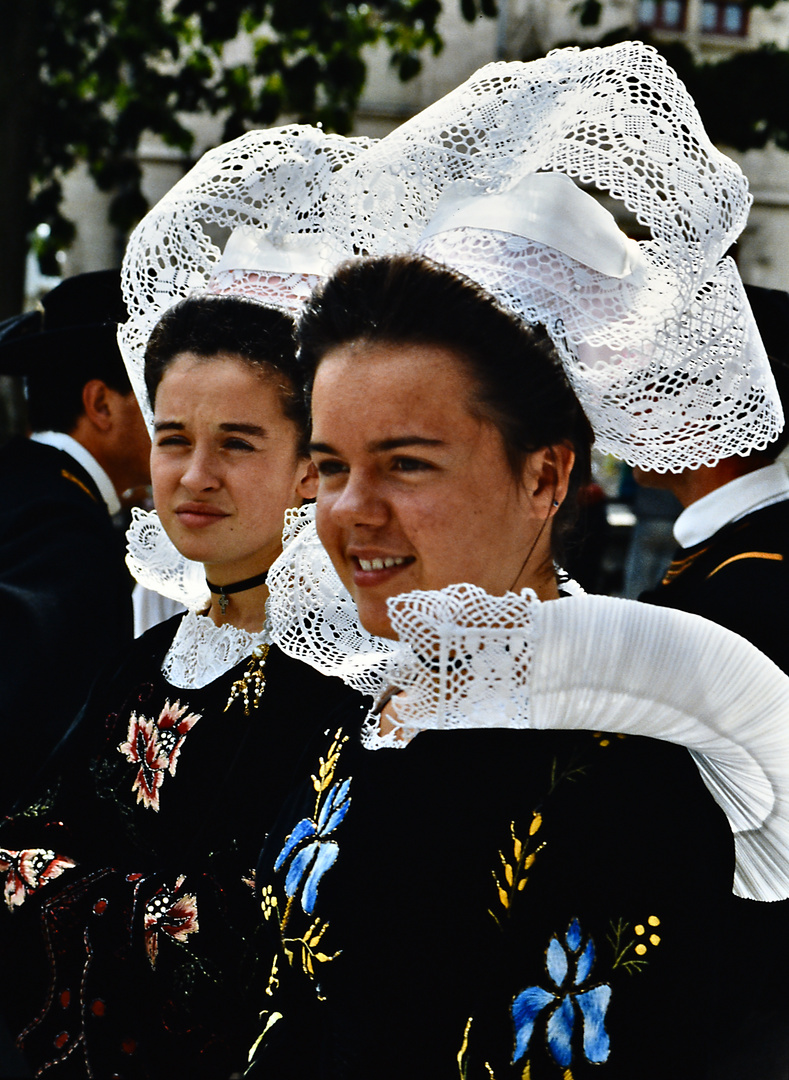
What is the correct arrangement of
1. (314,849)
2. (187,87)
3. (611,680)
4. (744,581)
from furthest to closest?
(187,87) → (744,581) → (314,849) → (611,680)

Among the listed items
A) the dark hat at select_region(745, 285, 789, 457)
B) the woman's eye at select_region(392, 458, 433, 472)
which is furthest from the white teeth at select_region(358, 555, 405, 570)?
the dark hat at select_region(745, 285, 789, 457)

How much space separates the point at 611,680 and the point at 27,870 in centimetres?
133

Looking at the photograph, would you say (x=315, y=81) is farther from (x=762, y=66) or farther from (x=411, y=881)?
(x=411, y=881)

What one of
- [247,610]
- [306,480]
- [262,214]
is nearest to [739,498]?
[306,480]

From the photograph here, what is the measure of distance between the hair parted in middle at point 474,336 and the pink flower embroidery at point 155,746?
863mm

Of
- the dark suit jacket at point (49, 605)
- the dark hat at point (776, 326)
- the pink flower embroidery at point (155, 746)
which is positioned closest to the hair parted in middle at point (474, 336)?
the pink flower embroidery at point (155, 746)

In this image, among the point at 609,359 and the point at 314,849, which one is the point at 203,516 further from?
the point at 609,359

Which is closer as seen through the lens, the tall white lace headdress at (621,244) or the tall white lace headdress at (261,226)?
the tall white lace headdress at (621,244)

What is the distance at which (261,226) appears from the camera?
6.61 ft

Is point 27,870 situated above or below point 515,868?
below

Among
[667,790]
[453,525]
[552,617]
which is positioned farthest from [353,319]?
[667,790]

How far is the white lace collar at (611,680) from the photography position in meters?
1.14

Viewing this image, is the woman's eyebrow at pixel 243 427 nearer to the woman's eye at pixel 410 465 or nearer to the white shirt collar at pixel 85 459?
the woman's eye at pixel 410 465

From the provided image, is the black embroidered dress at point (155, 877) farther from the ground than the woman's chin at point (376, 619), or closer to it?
closer to it
